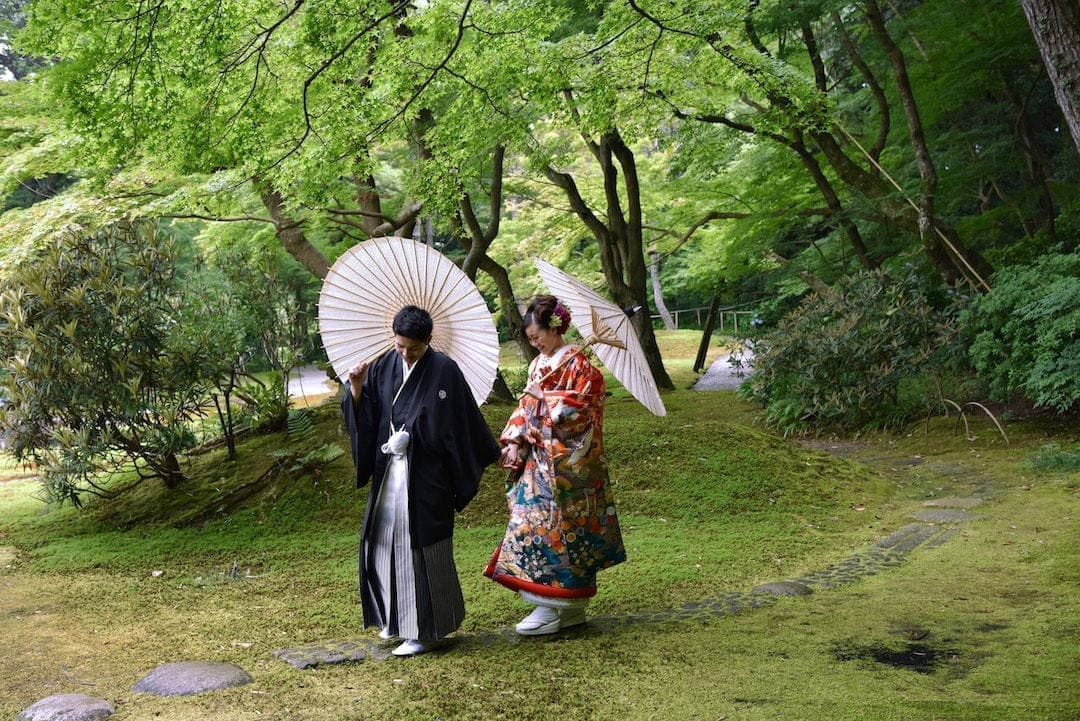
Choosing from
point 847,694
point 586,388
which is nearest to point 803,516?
point 586,388

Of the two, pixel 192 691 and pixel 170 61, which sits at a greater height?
pixel 170 61

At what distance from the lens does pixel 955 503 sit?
6.54 m

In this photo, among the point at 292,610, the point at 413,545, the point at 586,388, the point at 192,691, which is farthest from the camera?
the point at 292,610

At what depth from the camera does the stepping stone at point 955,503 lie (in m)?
6.43

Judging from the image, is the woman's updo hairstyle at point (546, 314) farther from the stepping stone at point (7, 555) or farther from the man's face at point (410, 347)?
the stepping stone at point (7, 555)

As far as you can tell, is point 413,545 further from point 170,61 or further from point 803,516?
point 803,516

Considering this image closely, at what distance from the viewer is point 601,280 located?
64.3 feet

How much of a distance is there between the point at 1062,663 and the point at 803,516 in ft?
11.1

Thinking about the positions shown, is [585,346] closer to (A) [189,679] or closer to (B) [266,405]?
(A) [189,679]

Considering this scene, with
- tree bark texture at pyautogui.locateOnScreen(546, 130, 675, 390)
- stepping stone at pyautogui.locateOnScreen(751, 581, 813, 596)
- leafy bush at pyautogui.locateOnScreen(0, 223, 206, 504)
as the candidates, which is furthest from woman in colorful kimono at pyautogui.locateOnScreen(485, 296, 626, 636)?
tree bark texture at pyautogui.locateOnScreen(546, 130, 675, 390)

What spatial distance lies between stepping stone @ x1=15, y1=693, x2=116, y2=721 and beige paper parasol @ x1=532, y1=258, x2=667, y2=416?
2.60m

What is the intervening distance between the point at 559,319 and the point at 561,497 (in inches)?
34.1

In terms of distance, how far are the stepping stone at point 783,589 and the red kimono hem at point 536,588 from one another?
114cm

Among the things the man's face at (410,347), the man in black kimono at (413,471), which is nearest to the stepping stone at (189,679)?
the man in black kimono at (413,471)
